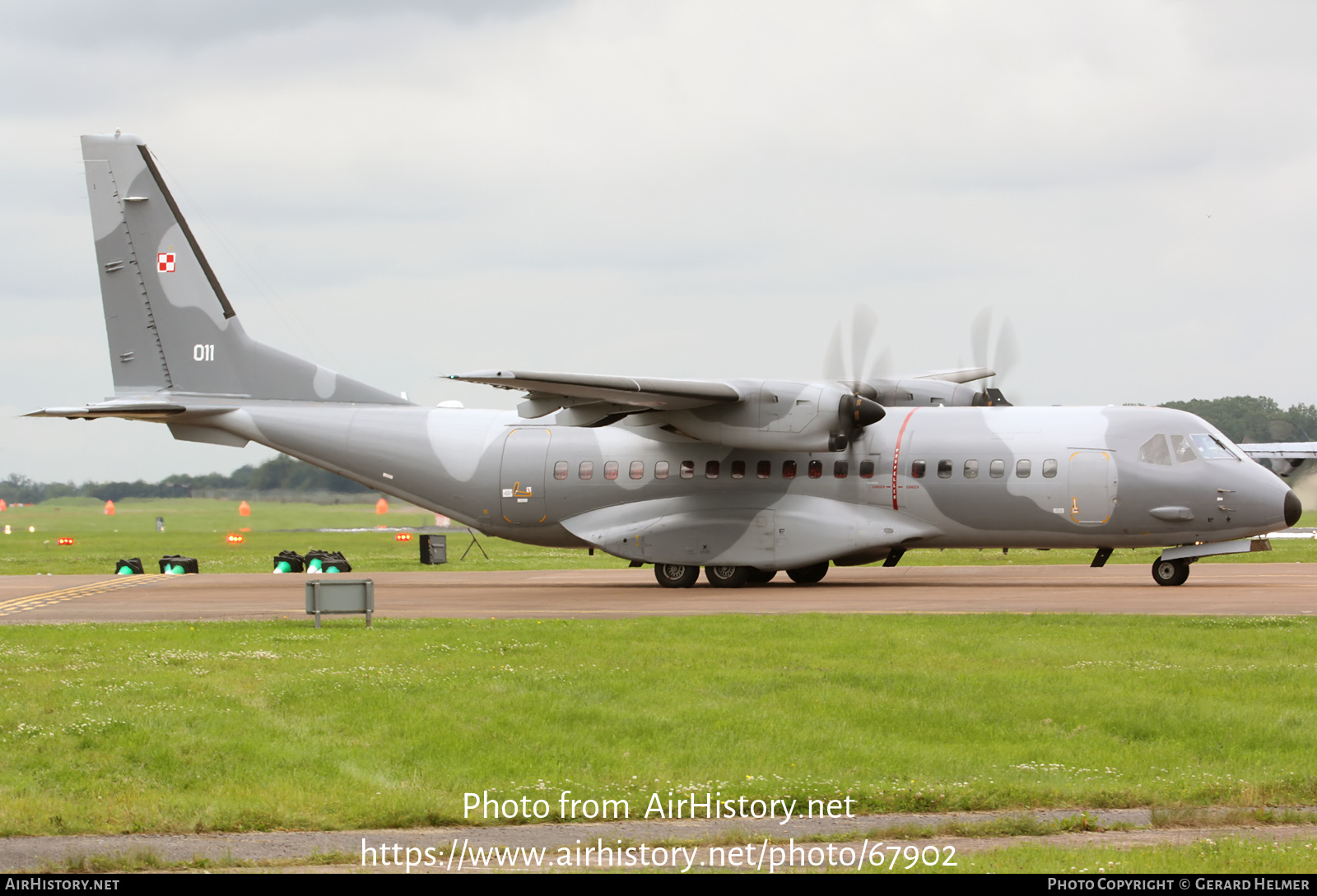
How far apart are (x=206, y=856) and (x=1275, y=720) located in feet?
31.0

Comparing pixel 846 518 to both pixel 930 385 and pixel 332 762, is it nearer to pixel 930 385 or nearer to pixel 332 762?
pixel 930 385

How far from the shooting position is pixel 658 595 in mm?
27297

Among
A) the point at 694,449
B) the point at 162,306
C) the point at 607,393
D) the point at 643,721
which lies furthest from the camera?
the point at 162,306

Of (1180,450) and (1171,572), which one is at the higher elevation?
(1180,450)

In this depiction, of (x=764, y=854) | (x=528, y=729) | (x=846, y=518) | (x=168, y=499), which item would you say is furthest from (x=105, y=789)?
(x=168, y=499)

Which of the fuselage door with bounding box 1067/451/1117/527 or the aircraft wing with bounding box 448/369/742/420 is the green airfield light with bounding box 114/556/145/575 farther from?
the fuselage door with bounding box 1067/451/1117/527

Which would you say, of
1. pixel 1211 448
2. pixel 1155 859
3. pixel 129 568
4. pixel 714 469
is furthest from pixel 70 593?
pixel 1155 859

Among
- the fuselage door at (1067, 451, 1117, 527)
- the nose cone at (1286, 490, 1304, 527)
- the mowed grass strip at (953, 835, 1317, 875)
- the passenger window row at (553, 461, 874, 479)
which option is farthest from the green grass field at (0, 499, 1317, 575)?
the mowed grass strip at (953, 835, 1317, 875)

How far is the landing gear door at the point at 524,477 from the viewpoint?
1165 inches

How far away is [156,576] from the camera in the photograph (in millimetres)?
34438

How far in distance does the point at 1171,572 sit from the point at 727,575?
9.29 meters

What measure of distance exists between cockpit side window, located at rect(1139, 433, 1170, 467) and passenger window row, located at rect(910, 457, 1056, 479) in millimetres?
1736

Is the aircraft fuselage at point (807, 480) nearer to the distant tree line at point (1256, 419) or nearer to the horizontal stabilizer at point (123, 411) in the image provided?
the horizontal stabilizer at point (123, 411)

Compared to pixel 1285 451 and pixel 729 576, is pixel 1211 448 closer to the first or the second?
pixel 729 576
